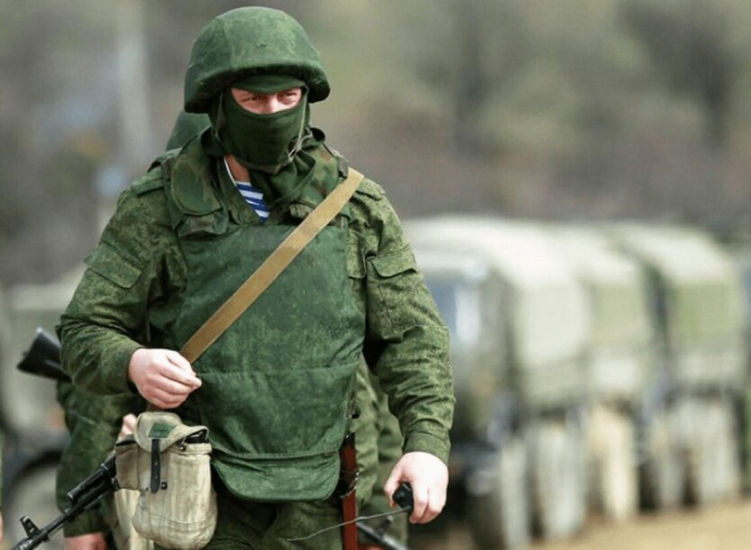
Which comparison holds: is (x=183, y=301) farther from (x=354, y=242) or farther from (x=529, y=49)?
(x=529, y=49)

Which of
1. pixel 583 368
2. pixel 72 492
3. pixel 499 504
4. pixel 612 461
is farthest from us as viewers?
pixel 612 461

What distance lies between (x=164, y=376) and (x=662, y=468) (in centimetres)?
1953

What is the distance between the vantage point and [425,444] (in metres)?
4.69

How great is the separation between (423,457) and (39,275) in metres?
28.6

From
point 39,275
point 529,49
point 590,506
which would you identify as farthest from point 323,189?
point 529,49

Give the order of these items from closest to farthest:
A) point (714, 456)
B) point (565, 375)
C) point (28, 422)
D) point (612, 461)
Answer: point (28, 422) → point (565, 375) → point (612, 461) → point (714, 456)

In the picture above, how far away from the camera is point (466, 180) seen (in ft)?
123

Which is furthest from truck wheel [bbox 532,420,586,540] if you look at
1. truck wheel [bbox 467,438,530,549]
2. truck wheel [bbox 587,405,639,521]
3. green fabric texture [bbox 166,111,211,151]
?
green fabric texture [bbox 166,111,211,151]

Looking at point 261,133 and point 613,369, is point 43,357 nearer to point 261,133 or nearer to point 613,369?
point 261,133

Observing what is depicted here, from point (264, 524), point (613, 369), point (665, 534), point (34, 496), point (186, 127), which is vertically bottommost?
point (264, 524)

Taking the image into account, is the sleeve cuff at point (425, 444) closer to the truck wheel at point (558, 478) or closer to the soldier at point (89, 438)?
the soldier at point (89, 438)

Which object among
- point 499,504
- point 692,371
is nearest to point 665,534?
point 692,371

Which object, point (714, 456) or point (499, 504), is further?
point (714, 456)

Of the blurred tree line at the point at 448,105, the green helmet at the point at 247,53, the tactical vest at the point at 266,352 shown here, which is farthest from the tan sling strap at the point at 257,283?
the blurred tree line at the point at 448,105
